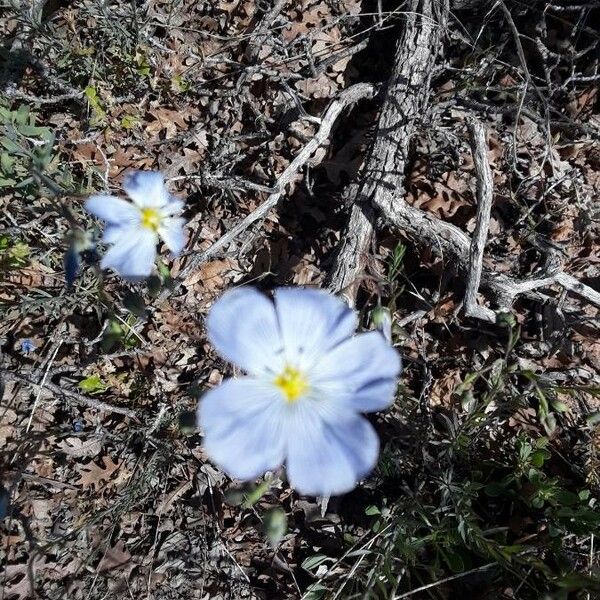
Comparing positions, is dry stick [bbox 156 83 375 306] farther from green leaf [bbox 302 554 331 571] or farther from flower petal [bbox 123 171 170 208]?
green leaf [bbox 302 554 331 571]

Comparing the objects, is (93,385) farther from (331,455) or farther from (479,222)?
(479,222)

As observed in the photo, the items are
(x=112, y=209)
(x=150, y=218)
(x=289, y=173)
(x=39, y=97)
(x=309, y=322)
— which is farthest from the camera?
(x=39, y=97)

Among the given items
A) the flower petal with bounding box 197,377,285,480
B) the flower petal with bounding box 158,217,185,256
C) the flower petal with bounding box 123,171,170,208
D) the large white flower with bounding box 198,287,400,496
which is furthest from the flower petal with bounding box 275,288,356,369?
the flower petal with bounding box 123,171,170,208

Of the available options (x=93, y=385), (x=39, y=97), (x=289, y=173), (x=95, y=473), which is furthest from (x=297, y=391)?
(x=39, y=97)

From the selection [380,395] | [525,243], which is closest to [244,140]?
[525,243]

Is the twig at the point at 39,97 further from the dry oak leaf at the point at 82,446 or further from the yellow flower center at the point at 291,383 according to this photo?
the yellow flower center at the point at 291,383

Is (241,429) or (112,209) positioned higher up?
(112,209)
